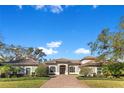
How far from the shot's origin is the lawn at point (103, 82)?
1627cm

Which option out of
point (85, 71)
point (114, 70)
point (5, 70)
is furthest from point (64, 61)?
point (5, 70)

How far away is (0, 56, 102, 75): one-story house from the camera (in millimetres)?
17109

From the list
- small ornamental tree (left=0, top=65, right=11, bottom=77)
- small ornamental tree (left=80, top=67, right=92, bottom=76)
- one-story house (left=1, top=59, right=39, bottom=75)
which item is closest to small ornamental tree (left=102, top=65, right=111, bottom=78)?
small ornamental tree (left=80, top=67, right=92, bottom=76)

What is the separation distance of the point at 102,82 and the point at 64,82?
138 cm

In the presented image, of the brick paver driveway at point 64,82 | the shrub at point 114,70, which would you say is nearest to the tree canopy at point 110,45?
the shrub at point 114,70

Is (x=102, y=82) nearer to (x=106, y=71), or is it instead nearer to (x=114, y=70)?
(x=106, y=71)

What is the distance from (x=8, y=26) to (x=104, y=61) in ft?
12.5

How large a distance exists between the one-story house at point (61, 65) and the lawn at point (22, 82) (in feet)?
1.09

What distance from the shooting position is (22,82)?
16703 mm

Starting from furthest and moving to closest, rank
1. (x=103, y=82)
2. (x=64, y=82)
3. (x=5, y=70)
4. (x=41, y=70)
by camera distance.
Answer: (x=41, y=70) → (x=5, y=70) → (x=103, y=82) → (x=64, y=82)

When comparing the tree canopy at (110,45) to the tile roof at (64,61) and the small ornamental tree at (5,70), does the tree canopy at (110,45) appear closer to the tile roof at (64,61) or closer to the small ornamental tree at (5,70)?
the tile roof at (64,61)

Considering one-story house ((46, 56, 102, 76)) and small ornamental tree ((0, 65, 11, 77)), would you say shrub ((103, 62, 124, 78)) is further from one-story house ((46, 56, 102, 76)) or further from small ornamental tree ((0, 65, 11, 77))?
small ornamental tree ((0, 65, 11, 77))
